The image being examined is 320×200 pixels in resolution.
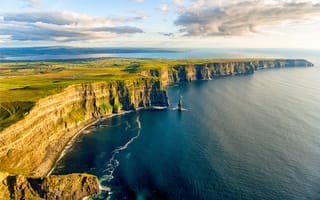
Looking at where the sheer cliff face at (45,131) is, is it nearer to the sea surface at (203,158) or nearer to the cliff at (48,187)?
the sea surface at (203,158)

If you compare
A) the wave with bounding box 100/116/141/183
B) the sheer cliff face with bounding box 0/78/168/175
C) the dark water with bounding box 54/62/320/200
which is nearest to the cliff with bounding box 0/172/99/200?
the dark water with bounding box 54/62/320/200

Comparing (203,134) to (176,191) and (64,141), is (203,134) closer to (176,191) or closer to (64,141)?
(176,191)

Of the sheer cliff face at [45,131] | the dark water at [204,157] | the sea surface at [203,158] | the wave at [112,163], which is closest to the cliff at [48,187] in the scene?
the sea surface at [203,158]

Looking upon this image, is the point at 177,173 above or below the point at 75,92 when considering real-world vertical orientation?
below

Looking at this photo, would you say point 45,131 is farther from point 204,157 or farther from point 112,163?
point 204,157

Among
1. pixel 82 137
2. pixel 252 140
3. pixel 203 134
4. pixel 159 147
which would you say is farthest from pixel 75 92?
pixel 252 140
